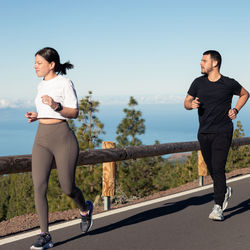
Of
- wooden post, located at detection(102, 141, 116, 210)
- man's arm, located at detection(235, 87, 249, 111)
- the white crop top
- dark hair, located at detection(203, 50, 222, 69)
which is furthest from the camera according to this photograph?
wooden post, located at detection(102, 141, 116, 210)

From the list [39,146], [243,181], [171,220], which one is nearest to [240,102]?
[171,220]

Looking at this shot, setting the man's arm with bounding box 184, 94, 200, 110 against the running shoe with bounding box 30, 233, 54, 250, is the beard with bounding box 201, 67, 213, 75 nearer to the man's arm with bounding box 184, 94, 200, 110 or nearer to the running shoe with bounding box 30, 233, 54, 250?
the man's arm with bounding box 184, 94, 200, 110

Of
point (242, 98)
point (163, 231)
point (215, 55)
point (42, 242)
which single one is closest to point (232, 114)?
point (242, 98)

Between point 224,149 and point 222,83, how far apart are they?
0.82 metres

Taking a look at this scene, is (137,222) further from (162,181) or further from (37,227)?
(162,181)

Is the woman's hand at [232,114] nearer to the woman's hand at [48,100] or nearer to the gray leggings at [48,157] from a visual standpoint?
the gray leggings at [48,157]

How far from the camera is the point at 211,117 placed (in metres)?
5.79

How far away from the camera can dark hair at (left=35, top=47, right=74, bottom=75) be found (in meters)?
4.60

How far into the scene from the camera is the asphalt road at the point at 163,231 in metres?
4.81

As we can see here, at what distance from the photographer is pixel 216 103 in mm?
5754

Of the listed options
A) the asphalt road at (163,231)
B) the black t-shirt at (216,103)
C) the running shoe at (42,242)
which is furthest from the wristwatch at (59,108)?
the black t-shirt at (216,103)

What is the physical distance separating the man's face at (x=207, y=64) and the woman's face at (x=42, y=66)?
2.09m

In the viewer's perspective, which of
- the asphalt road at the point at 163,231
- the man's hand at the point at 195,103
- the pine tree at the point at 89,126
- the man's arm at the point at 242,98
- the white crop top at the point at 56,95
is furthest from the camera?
the pine tree at the point at 89,126

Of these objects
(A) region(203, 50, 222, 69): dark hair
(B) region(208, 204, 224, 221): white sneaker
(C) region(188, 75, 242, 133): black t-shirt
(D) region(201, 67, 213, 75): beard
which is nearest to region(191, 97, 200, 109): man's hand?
(C) region(188, 75, 242, 133): black t-shirt
